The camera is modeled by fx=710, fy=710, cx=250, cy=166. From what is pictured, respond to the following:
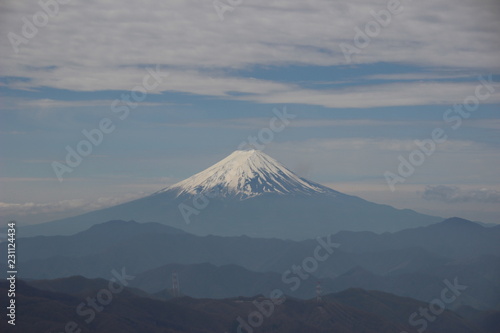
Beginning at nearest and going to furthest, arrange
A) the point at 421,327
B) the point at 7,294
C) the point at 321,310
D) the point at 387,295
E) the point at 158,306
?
1. the point at 7,294
2. the point at 158,306
3. the point at 321,310
4. the point at 421,327
5. the point at 387,295

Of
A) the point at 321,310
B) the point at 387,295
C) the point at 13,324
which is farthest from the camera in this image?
the point at 387,295

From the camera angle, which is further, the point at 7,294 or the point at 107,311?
the point at 107,311

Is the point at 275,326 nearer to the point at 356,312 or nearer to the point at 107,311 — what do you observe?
the point at 356,312

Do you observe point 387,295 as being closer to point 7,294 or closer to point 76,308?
point 76,308

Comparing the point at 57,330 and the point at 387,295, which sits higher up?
the point at 387,295

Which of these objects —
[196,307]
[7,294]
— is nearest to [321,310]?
[196,307]

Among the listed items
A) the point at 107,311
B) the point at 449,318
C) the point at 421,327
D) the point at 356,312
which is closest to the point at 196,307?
the point at 107,311
